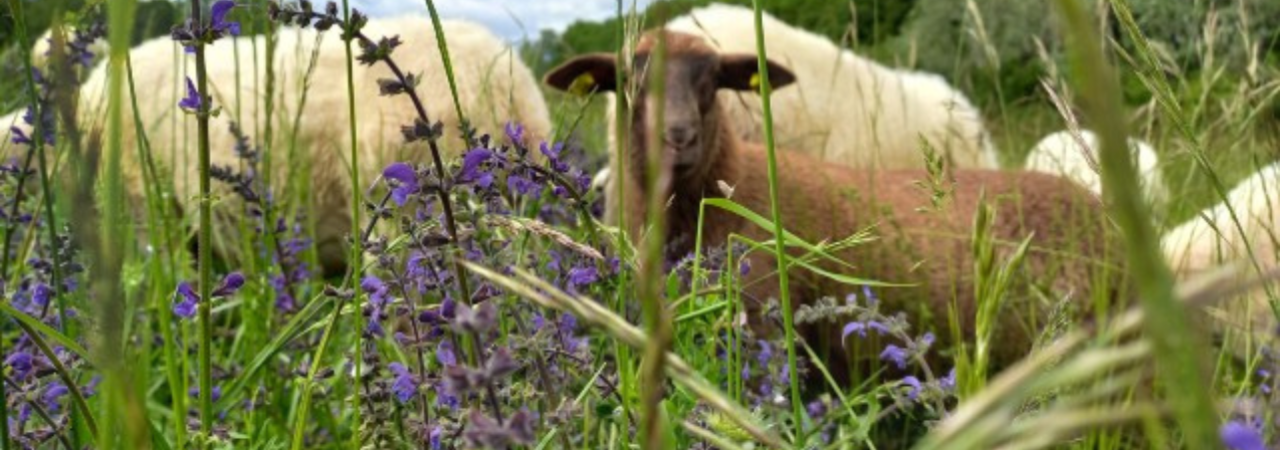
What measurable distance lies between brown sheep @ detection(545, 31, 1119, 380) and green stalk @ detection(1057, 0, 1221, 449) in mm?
3509

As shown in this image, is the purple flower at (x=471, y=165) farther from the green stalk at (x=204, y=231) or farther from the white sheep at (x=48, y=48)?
the white sheep at (x=48, y=48)

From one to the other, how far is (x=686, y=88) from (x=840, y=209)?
2.28 feet

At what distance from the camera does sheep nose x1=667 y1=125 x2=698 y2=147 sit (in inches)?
163

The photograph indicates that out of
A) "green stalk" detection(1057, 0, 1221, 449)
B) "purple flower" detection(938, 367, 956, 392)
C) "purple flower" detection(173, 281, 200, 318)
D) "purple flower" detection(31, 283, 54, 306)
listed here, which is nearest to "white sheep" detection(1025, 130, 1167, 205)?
"green stalk" detection(1057, 0, 1221, 449)

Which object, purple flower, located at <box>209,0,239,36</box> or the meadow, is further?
purple flower, located at <box>209,0,239,36</box>

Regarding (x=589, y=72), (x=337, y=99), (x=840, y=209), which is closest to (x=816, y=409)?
(x=840, y=209)

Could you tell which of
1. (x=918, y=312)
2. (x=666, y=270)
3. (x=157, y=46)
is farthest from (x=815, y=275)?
(x=157, y=46)

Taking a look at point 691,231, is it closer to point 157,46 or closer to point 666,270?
point 666,270

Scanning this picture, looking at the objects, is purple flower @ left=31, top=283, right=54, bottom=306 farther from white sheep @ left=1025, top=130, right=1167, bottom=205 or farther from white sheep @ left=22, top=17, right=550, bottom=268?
white sheep @ left=22, top=17, right=550, bottom=268

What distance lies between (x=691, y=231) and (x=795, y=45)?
11.8ft

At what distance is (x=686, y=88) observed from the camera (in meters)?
4.62

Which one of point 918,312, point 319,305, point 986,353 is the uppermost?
point 986,353

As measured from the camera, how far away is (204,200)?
0.99m

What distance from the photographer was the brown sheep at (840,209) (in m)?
4.12
